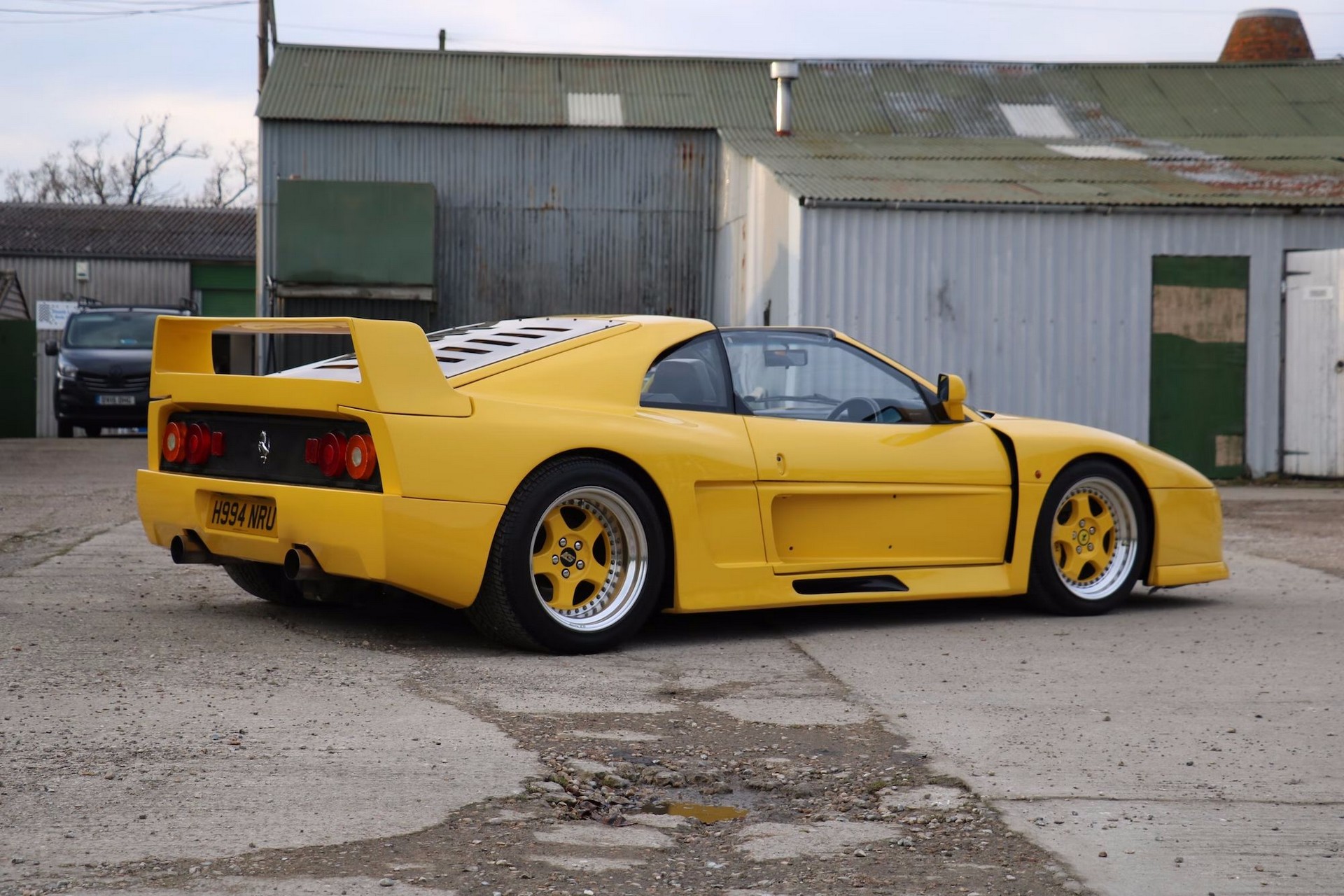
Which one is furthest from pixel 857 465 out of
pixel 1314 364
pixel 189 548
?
pixel 1314 364

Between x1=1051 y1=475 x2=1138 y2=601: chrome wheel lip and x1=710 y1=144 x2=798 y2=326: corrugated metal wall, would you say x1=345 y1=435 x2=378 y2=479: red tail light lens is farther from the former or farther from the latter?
x1=710 y1=144 x2=798 y2=326: corrugated metal wall

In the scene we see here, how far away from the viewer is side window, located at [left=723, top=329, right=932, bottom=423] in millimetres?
6129

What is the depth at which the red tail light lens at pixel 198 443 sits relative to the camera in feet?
18.9

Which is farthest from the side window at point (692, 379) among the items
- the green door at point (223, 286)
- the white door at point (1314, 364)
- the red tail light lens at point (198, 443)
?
the green door at point (223, 286)

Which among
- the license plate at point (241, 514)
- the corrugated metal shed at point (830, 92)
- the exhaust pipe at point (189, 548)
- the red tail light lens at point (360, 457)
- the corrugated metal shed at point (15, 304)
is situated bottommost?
the exhaust pipe at point (189, 548)

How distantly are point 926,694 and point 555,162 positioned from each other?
1966 cm

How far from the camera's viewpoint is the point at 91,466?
15.6 m

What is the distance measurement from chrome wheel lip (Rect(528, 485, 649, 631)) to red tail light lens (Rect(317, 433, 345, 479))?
74cm

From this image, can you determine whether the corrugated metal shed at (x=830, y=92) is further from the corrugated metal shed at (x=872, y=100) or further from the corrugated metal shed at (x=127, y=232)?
the corrugated metal shed at (x=127, y=232)

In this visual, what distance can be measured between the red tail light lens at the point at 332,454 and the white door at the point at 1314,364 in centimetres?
1264

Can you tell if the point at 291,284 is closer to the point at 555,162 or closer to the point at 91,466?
the point at 555,162

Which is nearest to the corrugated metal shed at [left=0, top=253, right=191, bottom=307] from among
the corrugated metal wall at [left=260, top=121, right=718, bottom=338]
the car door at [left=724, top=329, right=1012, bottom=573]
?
the corrugated metal wall at [left=260, top=121, right=718, bottom=338]

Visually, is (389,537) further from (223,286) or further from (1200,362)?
(223,286)

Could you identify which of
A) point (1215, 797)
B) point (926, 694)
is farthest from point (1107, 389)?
point (1215, 797)
